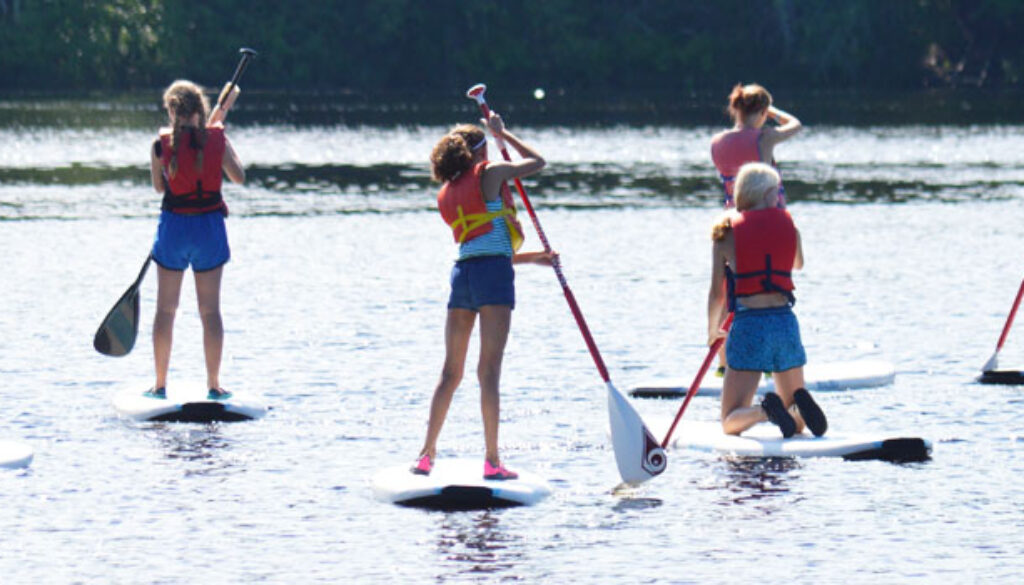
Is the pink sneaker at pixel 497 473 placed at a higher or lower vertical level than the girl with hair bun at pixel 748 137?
lower

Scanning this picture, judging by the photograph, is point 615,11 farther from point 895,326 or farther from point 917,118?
point 895,326

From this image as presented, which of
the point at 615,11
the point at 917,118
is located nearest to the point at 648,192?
the point at 917,118

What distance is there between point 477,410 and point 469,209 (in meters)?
2.99

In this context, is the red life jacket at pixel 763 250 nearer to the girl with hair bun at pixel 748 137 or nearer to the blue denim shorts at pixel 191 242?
the girl with hair bun at pixel 748 137

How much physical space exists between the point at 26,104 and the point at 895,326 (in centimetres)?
6203

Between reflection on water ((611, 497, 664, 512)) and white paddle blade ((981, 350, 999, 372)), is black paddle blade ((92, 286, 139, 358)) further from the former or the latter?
white paddle blade ((981, 350, 999, 372))

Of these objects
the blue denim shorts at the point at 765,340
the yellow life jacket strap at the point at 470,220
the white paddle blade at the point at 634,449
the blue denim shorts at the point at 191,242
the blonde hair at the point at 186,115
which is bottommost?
the white paddle blade at the point at 634,449

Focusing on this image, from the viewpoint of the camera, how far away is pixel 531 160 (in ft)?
30.6

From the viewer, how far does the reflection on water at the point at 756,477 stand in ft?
31.3

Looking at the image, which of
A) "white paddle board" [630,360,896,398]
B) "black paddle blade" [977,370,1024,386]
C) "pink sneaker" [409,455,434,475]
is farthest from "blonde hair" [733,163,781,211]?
"black paddle blade" [977,370,1024,386]

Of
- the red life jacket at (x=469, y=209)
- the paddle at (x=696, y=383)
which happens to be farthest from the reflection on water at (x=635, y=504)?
the red life jacket at (x=469, y=209)

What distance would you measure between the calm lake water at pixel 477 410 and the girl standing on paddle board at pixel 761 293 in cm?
37

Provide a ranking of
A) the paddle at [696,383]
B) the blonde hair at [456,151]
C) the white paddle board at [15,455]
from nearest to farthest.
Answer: the blonde hair at [456,151]
the white paddle board at [15,455]
the paddle at [696,383]

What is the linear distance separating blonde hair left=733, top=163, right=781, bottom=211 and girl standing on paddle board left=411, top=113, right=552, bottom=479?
1.27 meters
